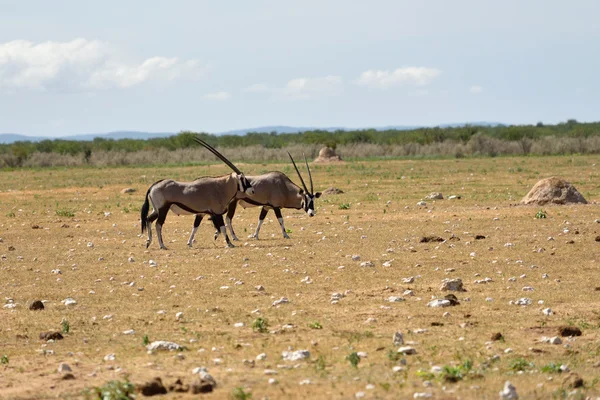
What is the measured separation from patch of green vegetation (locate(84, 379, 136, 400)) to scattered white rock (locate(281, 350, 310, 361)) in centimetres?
178

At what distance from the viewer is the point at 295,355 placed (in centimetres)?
977

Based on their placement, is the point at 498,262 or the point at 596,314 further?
the point at 498,262

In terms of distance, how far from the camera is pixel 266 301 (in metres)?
13.5

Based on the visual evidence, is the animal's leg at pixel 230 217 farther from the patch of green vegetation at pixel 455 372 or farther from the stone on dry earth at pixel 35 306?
the patch of green vegetation at pixel 455 372

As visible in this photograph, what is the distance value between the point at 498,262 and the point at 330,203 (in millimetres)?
14588

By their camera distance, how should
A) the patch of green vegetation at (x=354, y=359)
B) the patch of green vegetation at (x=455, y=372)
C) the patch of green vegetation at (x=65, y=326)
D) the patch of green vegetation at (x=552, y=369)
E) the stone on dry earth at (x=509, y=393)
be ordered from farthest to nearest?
the patch of green vegetation at (x=65, y=326) < the patch of green vegetation at (x=354, y=359) < the patch of green vegetation at (x=552, y=369) < the patch of green vegetation at (x=455, y=372) < the stone on dry earth at (x=509, y=393)

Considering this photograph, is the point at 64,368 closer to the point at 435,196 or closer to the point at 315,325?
the point at 315,325

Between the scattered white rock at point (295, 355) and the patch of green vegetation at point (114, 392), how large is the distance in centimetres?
178

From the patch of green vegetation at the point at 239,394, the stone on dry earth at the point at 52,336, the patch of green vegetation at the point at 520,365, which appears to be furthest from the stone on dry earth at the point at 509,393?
the stone on dry earth at the point at 52,336

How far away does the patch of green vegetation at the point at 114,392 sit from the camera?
322 inches

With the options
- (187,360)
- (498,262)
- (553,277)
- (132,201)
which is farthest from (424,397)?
(132,201)

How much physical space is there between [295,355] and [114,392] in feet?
7.09

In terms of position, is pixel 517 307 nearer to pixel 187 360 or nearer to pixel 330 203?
pixel 187 360

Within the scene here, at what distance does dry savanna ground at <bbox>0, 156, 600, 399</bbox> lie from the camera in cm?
909
